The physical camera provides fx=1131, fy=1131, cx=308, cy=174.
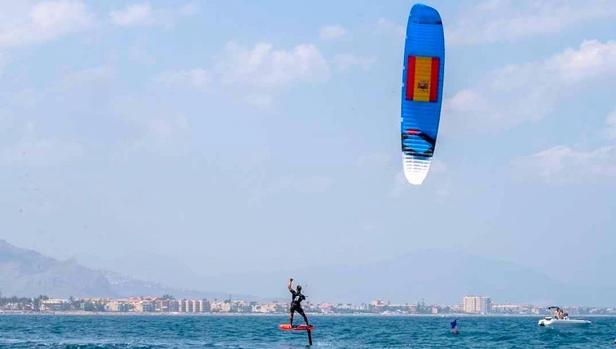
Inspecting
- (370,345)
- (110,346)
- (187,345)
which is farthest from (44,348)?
(370,345)

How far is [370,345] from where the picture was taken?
48969 millimetres

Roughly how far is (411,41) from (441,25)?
3.25 feet

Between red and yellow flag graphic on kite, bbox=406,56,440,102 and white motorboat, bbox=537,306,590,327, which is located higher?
red and yellow flag graphic on kite, bbox=406,56,440,102

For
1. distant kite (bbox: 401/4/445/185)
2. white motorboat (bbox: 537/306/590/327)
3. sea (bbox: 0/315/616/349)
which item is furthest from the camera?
white motorboat (bbox: 537/306/590/327)


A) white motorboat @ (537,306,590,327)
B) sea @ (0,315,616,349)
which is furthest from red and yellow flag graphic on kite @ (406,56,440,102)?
white motorboat @ (537,306,590,327)

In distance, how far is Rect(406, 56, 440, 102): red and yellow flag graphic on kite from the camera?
3312 centimetres

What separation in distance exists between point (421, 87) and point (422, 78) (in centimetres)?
31

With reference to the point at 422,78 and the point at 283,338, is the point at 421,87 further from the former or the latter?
the point at 283,338

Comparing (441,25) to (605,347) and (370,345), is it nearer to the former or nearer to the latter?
(370,345)

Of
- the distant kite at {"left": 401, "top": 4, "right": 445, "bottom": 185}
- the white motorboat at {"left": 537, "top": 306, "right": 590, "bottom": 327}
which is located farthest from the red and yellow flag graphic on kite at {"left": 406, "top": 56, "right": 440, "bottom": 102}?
the white motorboat at {"left": 537, "top": 306, "right": 590, "bottom": 327}

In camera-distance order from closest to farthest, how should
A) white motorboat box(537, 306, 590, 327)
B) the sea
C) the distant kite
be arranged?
the distant kite < the sea < white motorboat box(537, 306, 590, 327)

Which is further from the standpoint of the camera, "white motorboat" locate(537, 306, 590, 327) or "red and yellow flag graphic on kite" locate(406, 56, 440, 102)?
"white motorboat" locate(537, 306, 590, 327)

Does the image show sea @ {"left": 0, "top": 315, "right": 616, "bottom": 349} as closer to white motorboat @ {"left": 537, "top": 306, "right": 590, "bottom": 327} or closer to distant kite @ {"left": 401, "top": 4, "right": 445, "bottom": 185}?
white motorboat @ {"left": 537, "top": 306, "right": 590, "bottom": 327}

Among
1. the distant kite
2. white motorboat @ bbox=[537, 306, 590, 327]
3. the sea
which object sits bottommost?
the sea
